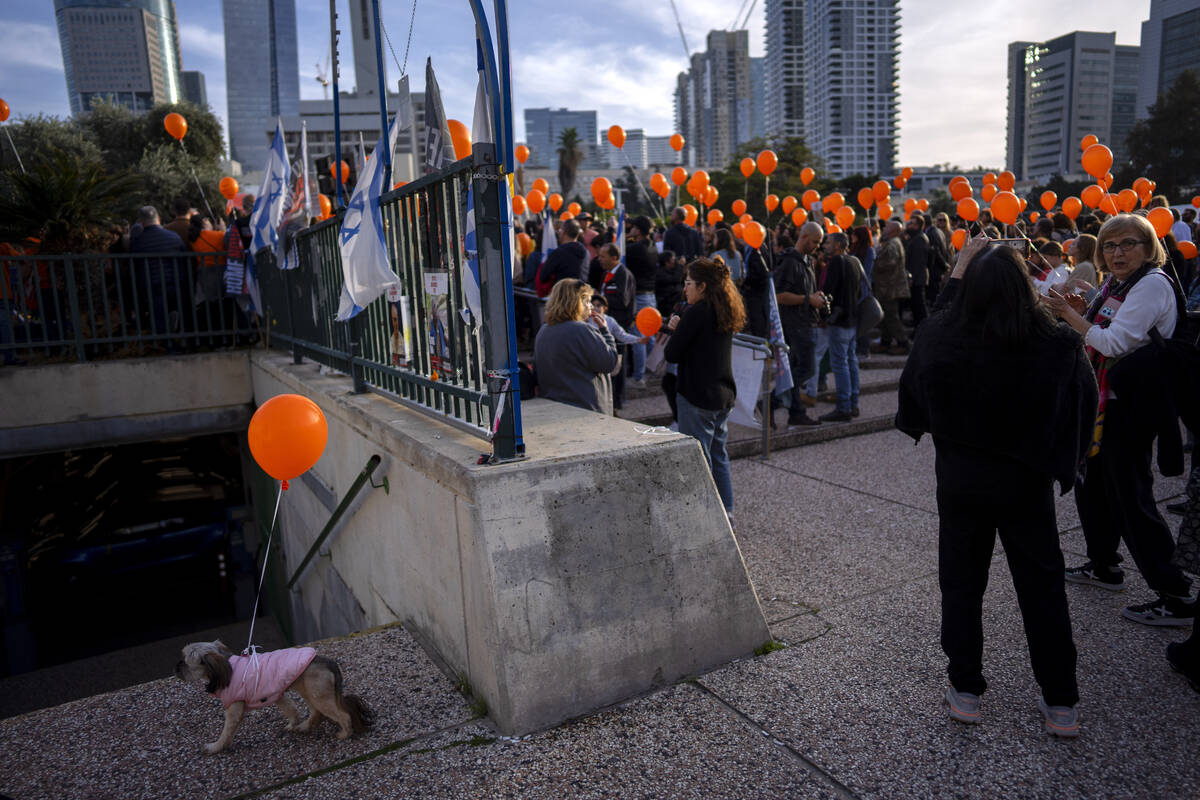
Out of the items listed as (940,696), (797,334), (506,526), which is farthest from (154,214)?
(940,696)

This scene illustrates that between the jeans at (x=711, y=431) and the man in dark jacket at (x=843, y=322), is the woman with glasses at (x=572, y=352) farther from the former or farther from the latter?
the man in dark jacket at (x=843, y=322)

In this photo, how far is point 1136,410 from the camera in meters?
3.76

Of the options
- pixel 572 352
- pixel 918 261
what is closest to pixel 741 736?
pixel 572 352

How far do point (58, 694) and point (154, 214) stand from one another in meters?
6.07

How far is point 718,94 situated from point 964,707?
13663cm

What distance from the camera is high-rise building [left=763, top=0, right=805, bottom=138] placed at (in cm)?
10775

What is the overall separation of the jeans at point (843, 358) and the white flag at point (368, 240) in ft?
17.8

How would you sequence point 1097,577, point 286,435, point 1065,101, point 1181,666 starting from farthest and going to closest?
point 1065,101 < point 1097,577 < point 286,435 < point 1181,666

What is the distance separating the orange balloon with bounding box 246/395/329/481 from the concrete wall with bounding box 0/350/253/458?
21.2 ft

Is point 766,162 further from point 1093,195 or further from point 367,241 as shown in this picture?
point 367,241

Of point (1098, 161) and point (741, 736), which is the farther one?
point (1098, 161)

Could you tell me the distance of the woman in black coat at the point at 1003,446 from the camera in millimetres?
2740

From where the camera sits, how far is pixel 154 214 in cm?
923

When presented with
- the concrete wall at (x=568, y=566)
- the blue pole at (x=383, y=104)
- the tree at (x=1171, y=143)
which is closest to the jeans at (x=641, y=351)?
the blue pole at (x=383, y=104)
